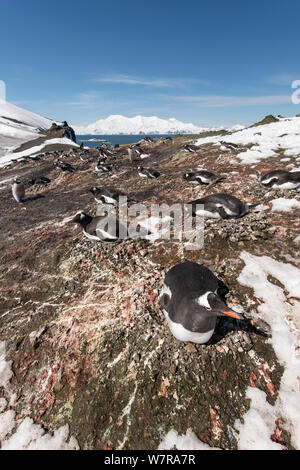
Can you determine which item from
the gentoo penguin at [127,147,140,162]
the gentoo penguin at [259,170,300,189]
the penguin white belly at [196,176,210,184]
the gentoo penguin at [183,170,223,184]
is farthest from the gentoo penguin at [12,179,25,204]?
the gentoo penguin at [259,170,300,189]

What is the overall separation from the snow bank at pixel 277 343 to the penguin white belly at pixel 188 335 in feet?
3.54

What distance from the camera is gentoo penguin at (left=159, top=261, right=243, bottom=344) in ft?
13.0

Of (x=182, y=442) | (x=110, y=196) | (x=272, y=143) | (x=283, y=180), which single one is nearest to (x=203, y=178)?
(x=283, y=180)

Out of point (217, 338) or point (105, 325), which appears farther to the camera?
point (105, 325)

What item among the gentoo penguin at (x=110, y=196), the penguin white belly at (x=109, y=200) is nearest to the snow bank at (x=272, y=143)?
the gentoo penguin at (x=110, y=196)

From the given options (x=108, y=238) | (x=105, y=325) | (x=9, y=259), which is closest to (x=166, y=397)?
(x=105, y=325)

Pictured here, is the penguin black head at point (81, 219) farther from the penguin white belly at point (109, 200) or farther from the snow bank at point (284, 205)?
the snow bank at point (284, 205)

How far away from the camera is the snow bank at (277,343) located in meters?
3.40

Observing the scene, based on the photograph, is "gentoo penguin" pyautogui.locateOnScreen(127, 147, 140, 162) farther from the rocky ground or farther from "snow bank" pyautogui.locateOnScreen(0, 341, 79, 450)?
"snow bank" pyautogui.locateOnScreen(0, 341, 79, 450)

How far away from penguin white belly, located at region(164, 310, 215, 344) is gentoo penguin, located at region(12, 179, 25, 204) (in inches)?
619
